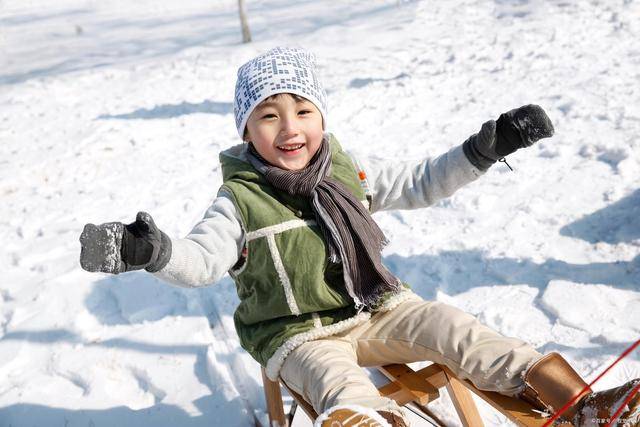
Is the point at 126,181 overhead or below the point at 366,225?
below

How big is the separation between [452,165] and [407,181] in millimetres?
192

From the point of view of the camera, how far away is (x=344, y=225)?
2084mm

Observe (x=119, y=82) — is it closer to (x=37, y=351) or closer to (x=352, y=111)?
(x=352, y=111)

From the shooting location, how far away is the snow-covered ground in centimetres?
282

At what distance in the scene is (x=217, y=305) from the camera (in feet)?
11.0

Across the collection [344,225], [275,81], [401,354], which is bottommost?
[401,354]

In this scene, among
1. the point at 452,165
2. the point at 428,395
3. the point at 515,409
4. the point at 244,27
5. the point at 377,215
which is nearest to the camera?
the point at 515,409

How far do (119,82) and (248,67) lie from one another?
253 inches

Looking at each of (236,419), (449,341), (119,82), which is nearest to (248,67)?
(449,341)

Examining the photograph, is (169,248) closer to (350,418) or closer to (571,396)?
(350,418)

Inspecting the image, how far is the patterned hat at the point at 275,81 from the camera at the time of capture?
7.05ft

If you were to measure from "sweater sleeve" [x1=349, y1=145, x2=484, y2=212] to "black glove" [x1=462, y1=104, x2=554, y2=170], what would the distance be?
0.13m

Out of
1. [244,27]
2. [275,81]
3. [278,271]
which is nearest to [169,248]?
[278,271]

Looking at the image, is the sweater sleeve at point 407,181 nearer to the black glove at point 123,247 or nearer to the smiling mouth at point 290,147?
the smiling mouth at point 290,147
